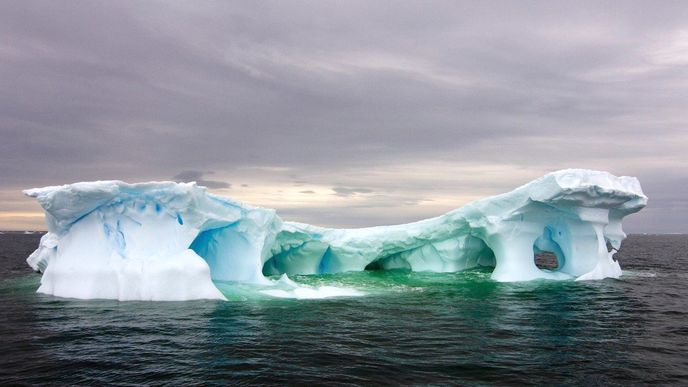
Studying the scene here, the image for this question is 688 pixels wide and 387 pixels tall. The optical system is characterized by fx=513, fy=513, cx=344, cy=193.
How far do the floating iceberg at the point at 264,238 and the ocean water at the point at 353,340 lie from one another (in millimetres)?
1221

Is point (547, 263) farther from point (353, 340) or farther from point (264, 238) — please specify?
point (353, 340)

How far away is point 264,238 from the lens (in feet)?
72.7

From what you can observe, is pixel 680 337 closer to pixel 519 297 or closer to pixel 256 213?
pixel 519 297

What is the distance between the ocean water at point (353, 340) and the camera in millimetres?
9906

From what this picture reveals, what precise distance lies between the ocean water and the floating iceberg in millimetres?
1221

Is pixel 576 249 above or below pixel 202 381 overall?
above

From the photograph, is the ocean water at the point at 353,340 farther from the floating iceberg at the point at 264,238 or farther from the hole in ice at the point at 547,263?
the hole in ice at the point at 547,263

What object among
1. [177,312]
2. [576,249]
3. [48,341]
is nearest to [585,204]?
[576,249]

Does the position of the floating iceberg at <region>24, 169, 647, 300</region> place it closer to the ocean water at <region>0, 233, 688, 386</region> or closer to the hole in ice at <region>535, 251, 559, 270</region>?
the ocean water at <region>0, 233, 688, 386</region>

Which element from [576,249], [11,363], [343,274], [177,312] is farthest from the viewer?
[343,274]

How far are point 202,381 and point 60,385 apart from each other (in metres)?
2.49

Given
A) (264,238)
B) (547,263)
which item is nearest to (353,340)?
(264,238)

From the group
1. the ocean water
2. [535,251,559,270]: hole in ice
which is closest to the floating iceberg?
the ocean water

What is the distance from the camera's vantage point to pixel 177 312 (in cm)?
1529
